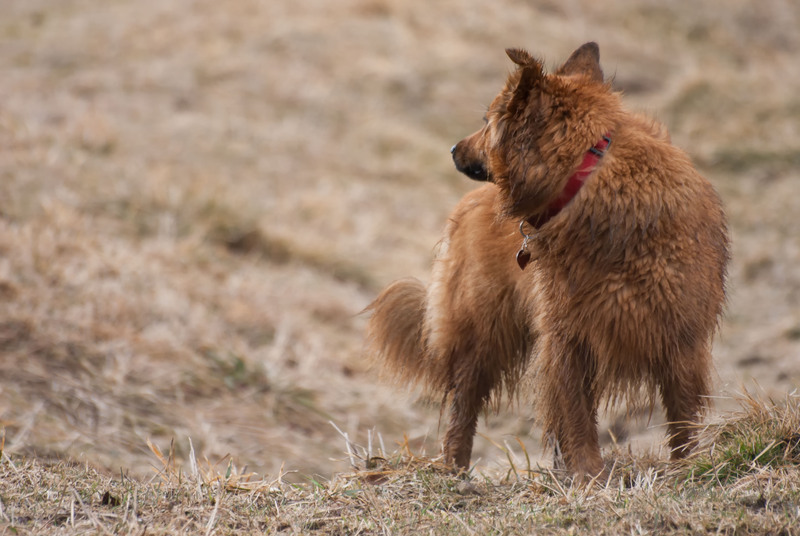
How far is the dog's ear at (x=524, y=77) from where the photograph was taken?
3357 mm

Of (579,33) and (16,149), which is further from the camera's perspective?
(579,33)

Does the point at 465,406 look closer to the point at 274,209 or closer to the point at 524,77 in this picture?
the point at 524,77

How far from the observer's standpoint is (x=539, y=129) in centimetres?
347

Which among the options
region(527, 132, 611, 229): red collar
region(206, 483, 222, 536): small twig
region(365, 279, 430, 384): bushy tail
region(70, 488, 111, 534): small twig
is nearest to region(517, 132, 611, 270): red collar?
region(527, 132, 611, 229): red collar

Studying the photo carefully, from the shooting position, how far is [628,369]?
11.5 feet

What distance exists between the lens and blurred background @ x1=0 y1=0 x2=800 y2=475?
A: 5.86 metres

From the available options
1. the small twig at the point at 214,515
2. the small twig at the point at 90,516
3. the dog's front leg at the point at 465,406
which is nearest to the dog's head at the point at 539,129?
the dog's front leg at the point at 465,406

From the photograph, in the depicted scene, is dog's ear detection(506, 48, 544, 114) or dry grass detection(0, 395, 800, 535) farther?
dog's ear detection(506, 48, 544, 114)

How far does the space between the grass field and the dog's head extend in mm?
1244

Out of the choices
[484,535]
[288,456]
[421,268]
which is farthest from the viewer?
[421,268]

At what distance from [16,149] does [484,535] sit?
7.54 m

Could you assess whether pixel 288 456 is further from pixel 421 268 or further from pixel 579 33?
pixel 579 33

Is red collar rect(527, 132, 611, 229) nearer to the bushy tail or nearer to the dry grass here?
the dry grass

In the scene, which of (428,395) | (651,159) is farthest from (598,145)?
(428,395)
